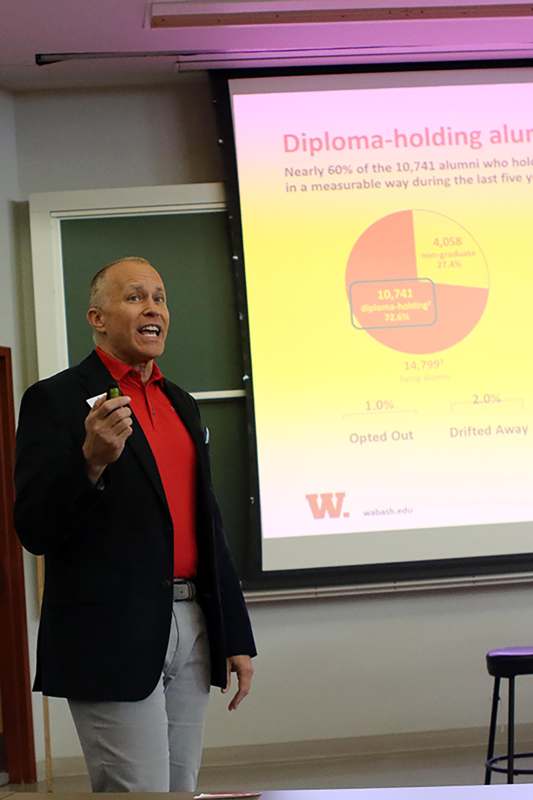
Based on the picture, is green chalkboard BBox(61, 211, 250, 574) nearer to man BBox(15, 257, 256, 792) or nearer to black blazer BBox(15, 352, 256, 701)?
man BBox(15, 257, 256, 792)

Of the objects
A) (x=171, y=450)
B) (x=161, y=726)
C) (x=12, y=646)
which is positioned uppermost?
Result: (x=171, y=450)

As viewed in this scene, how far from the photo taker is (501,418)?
512 cm

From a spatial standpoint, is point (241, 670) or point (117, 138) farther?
point (117, 138)

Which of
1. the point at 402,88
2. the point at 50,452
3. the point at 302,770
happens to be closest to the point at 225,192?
the point at 402,88

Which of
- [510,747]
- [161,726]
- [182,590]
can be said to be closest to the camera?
[161,726]

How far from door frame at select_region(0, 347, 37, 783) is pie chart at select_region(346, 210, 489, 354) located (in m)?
1.63

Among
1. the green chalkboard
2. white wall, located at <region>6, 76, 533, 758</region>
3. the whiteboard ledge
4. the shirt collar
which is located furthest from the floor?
the shirt collar

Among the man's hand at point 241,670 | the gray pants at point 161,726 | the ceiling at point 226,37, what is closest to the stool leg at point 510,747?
the man's hand at point 241,670

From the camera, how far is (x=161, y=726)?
2.17m

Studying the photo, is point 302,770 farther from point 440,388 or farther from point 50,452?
point 50,452

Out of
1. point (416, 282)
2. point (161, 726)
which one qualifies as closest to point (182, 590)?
Result: point (161, 726)

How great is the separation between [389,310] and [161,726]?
128 inches

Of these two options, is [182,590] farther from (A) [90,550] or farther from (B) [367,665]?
(B) [367,665]

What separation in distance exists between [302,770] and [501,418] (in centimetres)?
176
